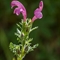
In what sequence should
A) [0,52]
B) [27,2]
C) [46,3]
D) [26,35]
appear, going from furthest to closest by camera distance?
[0,52] < [27,2] < [46,3] < [26,35]

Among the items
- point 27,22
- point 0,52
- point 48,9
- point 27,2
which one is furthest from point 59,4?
point 27,22

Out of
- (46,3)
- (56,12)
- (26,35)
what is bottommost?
(56,12)

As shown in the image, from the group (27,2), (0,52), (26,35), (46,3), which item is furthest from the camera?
(0,52)

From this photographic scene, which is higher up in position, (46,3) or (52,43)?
(46,3)

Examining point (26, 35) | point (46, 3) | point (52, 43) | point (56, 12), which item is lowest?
point (52, 43)

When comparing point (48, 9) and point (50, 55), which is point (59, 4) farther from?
point (50, 55)

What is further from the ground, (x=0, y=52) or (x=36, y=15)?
(x=36, y=15)

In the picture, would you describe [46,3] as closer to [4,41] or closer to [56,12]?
[56,12]

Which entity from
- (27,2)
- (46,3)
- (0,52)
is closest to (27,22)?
(46,3)

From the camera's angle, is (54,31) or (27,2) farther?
(54,31)
